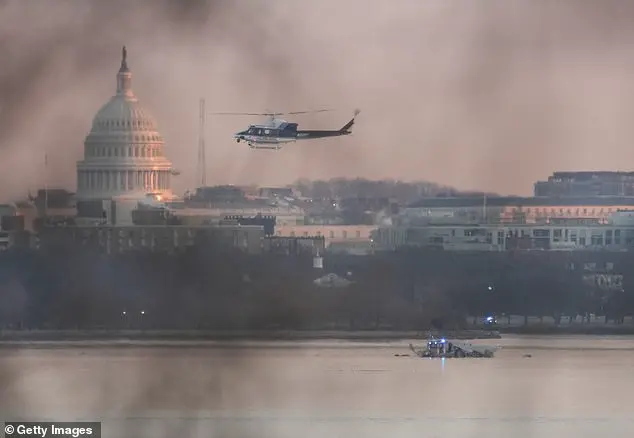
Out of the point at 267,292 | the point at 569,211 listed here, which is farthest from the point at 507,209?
the point at 267,292

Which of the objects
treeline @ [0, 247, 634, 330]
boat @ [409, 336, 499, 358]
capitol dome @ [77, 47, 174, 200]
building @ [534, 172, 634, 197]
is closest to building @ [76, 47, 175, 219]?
capitol dome @ [77, 47, 174, 200]

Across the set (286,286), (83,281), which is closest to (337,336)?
(286,286)

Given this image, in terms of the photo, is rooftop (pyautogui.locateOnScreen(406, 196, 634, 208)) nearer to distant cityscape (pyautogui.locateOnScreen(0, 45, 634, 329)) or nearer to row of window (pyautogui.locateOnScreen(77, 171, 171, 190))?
distant cityscape (pyautogui.locateOnScreen(0, 45, 634, 329))

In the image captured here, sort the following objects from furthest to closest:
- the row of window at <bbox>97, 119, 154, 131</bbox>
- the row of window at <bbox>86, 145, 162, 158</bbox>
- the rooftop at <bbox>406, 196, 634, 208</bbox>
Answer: the row of window at <bbox>86, 145, 162, 158</bbox> → the rooftop at <bbox>406, 196, 634, 208</bbox> → the row of window at <bbox>97, 119, 154, 131</bbox>

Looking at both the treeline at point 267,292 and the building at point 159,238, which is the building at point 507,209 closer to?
the treeline at point 267,292

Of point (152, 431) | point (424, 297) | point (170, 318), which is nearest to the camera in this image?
point (152, 431)

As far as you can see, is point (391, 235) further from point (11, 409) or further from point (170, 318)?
point (11, 409)

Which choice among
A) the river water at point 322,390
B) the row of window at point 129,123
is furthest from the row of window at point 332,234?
the row of window at point 129,123
